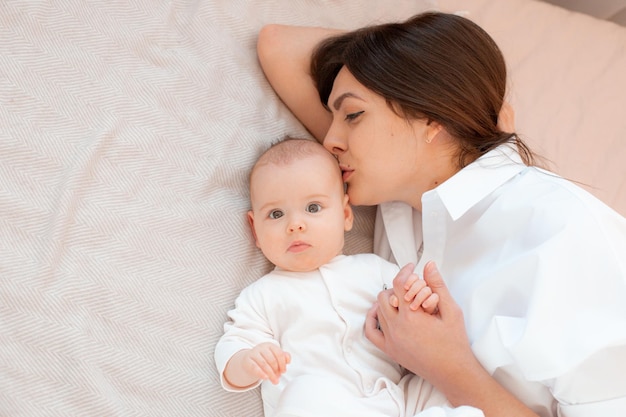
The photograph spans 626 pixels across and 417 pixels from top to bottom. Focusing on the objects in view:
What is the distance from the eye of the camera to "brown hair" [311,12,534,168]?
1.54 meters

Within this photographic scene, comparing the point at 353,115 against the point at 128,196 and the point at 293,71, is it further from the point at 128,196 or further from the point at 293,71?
the point at 128,196

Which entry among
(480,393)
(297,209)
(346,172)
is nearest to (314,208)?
(297,209)

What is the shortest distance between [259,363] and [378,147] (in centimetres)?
55

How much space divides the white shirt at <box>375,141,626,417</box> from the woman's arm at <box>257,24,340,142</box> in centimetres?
39

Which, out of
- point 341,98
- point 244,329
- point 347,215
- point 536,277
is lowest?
point 244,329

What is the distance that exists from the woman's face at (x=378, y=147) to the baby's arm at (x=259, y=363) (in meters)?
0.45

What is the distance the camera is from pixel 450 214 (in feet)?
4.83

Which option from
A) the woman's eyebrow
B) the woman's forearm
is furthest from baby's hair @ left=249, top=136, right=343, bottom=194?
the woman's forearm

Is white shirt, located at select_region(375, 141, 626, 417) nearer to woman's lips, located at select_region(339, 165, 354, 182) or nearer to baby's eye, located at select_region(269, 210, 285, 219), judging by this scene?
woman's lips, located at select_region(339, 165, 354, 182)

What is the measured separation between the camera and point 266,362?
1266 millimetres

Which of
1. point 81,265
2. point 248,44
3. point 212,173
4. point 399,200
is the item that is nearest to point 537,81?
point 399,200

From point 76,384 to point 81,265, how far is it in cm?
23

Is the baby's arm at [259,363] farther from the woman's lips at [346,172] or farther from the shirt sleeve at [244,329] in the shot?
the woman's lips at [346,172]

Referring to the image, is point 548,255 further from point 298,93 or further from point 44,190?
point 44,190
